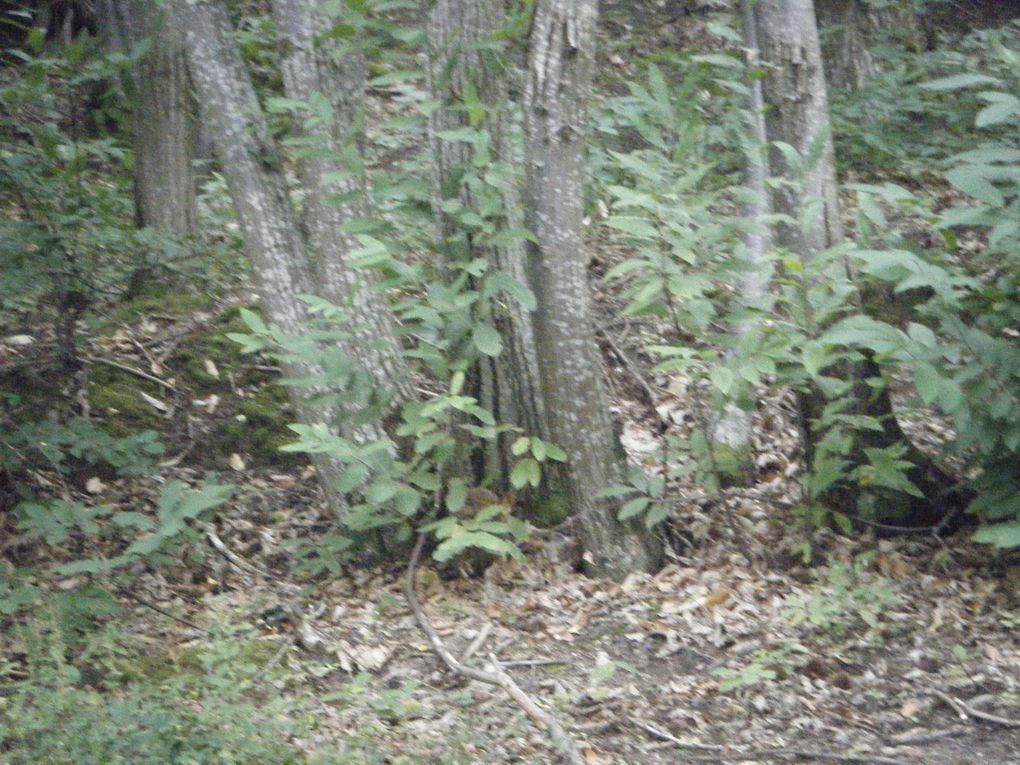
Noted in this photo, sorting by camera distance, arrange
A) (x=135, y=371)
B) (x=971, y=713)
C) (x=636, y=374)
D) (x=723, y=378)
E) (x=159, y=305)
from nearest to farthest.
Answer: (x=971, y=713)
(x=723, y=378)
(x=636, y=374)
(x=135, y=371)
(x=159, y=305)

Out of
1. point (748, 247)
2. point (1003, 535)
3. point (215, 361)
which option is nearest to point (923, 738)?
point (1003, 535)

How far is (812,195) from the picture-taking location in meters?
5.36

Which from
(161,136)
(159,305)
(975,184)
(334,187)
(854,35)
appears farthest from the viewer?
(854,35)

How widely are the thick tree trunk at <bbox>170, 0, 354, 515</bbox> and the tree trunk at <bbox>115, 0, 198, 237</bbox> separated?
2.27 meters

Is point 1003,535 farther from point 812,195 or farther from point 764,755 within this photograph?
point 812,195

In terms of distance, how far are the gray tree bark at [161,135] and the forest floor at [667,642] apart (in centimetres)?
275

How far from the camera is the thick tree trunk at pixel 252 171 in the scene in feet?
18.4

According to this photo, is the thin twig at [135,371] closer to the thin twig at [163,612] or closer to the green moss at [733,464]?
the thin twig at [163,612]

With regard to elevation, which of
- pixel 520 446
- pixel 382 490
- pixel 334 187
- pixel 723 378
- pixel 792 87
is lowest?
pixel 382 490

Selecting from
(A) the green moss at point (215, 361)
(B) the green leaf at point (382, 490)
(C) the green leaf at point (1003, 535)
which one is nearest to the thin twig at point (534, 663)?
(B) the green leaf at point (382, 490)

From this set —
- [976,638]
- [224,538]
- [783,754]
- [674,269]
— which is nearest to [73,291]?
[224,538]

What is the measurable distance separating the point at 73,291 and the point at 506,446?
2797 millimetres

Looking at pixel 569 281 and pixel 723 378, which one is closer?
pixel 723 378

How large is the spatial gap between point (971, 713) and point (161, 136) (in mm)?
6323
